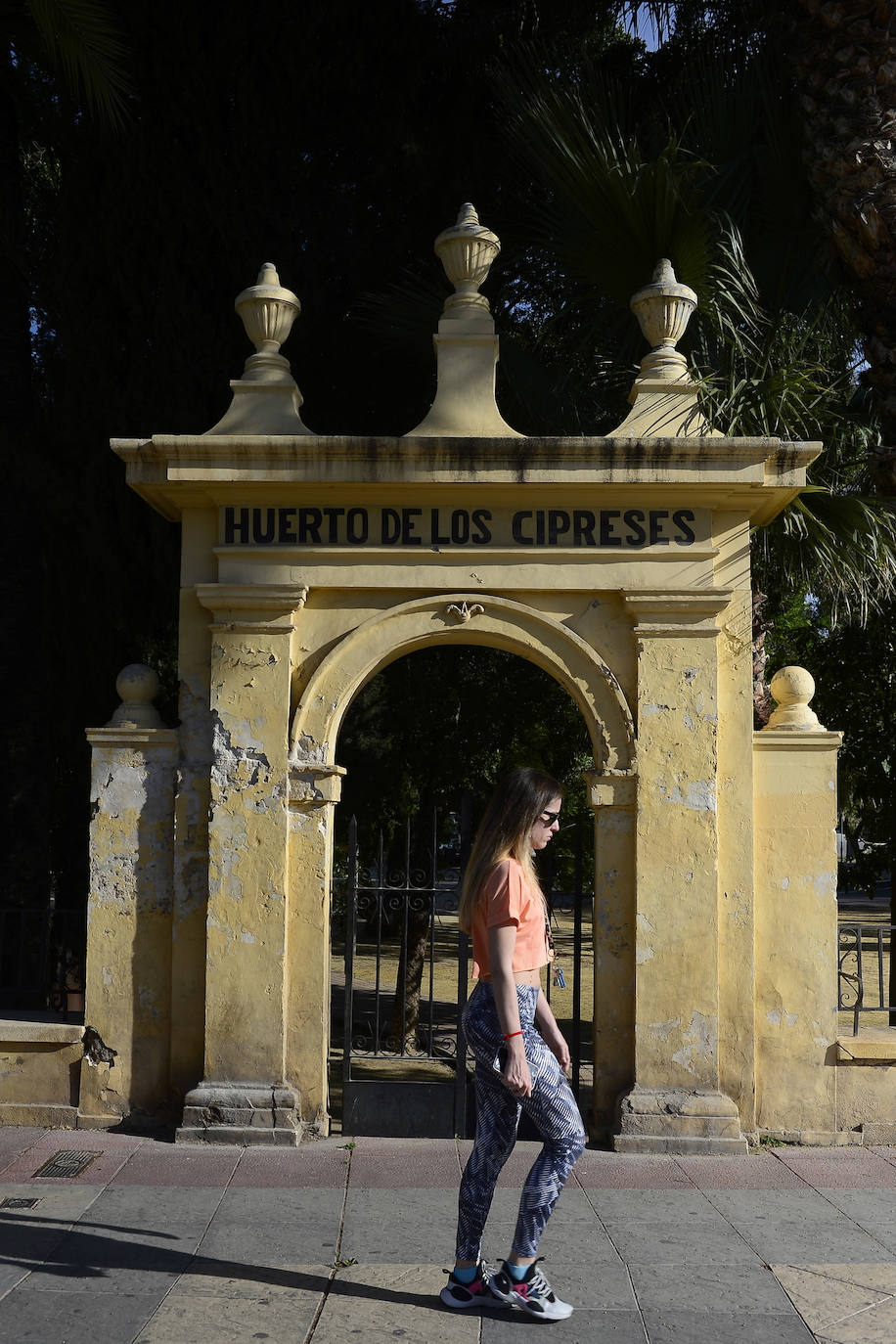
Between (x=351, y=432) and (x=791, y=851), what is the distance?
213 inches

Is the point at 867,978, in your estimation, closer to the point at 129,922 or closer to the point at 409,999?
the point at 409,999

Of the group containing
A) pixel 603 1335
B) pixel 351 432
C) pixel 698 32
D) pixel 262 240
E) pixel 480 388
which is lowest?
pixel 603 1335

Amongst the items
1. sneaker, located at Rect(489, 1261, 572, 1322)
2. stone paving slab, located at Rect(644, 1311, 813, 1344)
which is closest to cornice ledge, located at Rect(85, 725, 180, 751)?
sneaker, located at Rect(489, 1261, 572, 1322)

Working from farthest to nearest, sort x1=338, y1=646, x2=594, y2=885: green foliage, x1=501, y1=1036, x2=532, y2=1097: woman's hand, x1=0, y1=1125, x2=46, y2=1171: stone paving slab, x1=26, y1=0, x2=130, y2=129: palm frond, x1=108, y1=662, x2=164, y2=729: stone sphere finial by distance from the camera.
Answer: x1=338, y1=646, x2=594, y2=885: green foliage < x1=26, y1=0, x2=130, y2=129: palm frond < x1=108, y1=662, x2=164, y2=729: stone sphere finial < x1=0, y1=1125, x2=46, y2=1171: stone paving slab < x1=501, y1=1036, x2=532, y2=1097: woman's hand

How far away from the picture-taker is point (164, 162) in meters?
9.50

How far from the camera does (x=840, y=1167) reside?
604 centimetres

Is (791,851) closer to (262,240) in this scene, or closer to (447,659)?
(447,659)

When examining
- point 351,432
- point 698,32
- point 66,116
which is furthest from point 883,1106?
point 66,116

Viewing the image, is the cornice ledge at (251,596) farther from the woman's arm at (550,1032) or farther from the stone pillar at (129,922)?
the woman's arm at (550,1032)

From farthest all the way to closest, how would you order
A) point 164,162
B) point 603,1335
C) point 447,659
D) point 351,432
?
point 447,659, point 351,432, point 164,162, point 603,1335

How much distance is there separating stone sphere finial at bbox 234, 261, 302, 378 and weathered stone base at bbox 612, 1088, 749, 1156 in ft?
14.7

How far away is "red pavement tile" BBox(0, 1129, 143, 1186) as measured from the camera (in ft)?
18.5

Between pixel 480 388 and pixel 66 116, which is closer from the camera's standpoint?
pixel 480 388

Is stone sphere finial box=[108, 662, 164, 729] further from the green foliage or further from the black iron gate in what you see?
the green foliage
